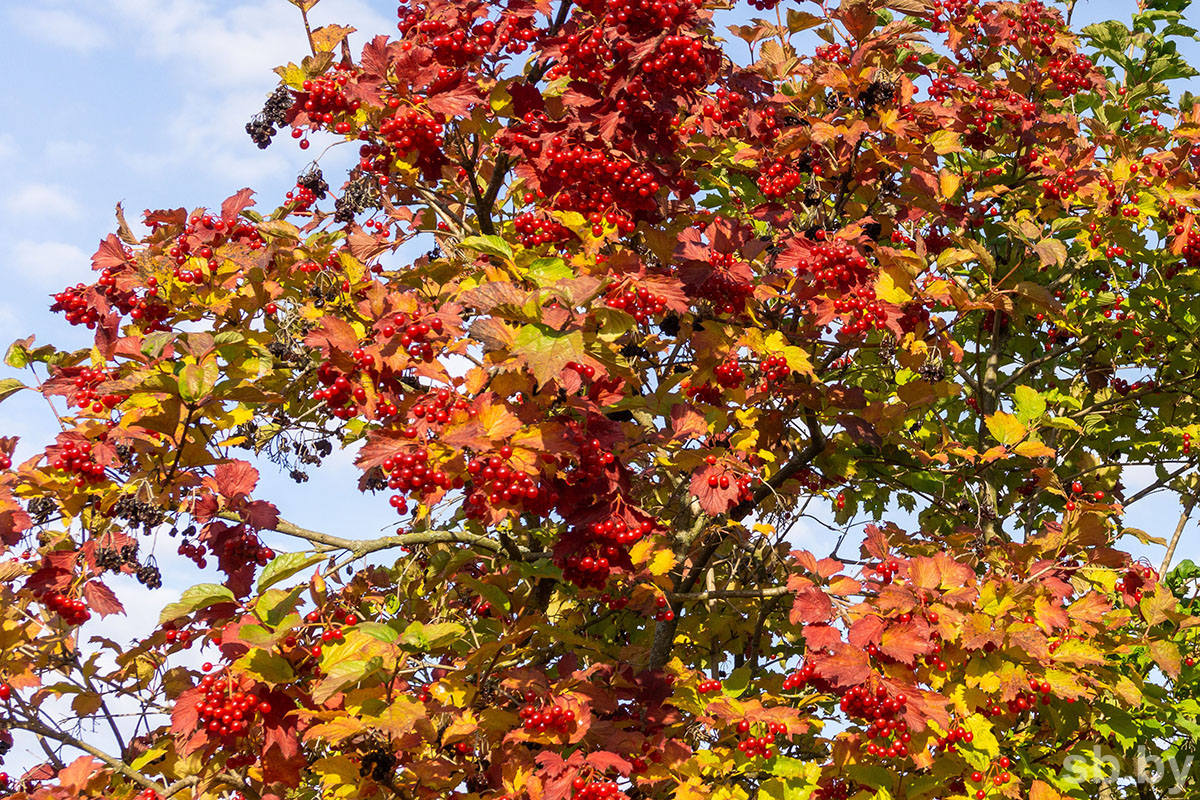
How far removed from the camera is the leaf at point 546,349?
11.6 ft

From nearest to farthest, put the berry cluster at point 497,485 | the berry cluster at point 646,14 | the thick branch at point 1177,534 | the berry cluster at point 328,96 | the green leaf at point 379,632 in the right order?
the berry cluster at point 497,485 → the green leaf at point 379,632 → the berry cluster at point 646,14 → the berry cluster at point 328,96 → the thick branch at point 1177,534

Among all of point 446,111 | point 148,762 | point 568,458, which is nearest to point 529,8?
point 446,111

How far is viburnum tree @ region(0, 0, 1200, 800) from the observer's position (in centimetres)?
438

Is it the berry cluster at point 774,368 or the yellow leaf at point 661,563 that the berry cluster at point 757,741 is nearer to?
the yellow leaf at point 661,563

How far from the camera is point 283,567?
4363 millimetres

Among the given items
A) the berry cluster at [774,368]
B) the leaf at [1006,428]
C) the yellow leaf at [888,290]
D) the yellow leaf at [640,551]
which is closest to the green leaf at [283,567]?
the yellow leaf at [640,551]

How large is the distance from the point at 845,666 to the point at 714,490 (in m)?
0.96

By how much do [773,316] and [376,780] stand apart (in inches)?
124

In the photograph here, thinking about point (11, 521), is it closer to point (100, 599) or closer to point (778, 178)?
point (100, 599)

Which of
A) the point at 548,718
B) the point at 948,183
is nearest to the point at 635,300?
the point at 548,718

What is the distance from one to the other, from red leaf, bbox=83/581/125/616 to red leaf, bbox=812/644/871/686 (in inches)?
123

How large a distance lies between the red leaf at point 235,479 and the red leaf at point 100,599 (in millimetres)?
648

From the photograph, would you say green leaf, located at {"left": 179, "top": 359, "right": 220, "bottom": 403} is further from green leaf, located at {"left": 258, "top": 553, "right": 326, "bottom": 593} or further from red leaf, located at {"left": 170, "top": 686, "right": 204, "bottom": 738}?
red leaf, located at {"left": 170, "top": 686, "right": 204, "bottom": 738}

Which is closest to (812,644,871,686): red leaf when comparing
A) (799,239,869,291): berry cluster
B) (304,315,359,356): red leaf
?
(799,239,869,291): berry cluster
